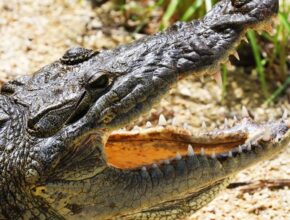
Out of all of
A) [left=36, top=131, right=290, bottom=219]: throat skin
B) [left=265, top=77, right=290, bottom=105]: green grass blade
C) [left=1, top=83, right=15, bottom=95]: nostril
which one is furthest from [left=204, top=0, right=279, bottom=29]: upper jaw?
[left=265, top=77, right=290, bottom=105]: green grass blade

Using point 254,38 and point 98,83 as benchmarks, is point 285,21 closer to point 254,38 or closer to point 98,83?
point 254,38

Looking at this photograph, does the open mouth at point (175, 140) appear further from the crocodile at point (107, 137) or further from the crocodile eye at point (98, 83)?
the crocodile eye at point (98, 83)

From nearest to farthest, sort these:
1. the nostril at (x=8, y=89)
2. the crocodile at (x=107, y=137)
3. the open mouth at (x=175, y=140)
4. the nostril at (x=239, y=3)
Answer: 1. the crocodile at (x=107, y=137)
2. the nostril at (x=239, y=3)
3. the open mouth at (x=175, y=140)
4. the nostril at (x=8, y=89)

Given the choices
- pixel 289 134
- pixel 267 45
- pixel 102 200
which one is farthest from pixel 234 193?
pixel 267 45

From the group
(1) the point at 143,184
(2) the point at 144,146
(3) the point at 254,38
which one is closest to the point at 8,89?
(2) the point at 144,146

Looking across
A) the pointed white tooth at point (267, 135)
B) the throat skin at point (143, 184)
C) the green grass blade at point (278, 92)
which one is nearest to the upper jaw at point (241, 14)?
the pointed white tooth at point (267, 135)
